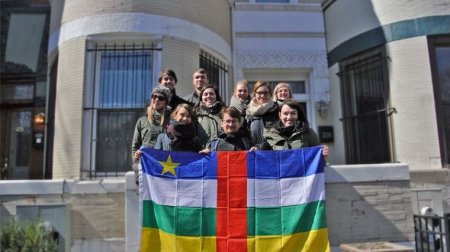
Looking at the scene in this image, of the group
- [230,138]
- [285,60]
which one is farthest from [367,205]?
[285,60]

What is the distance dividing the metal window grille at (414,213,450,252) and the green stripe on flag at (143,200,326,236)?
5.87ft

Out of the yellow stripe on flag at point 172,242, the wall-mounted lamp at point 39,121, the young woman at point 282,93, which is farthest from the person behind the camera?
the wall-mounted lamp at point 39,121

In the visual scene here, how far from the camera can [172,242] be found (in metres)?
4.52

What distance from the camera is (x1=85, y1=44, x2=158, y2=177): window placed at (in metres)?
6.96

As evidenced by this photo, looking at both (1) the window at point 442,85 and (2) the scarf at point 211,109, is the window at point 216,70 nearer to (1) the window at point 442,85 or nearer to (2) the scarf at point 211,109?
(2) the scarf at point 211,109

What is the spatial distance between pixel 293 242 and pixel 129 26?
177 inches

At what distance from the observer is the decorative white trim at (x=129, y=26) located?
725 centimetres

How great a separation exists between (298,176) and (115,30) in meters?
4.14

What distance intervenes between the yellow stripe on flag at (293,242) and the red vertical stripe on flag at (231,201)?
13 cm

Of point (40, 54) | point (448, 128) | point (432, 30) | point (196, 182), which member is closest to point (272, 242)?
point (196, 182)

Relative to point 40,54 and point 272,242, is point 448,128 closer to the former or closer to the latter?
point 272,242

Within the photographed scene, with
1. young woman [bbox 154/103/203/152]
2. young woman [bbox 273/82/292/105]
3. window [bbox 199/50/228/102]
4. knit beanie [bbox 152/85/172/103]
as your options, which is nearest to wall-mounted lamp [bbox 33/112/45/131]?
window [bbox 199/50/228/102]

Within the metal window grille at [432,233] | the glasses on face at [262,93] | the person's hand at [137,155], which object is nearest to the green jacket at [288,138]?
the glasses on face at [262,93]

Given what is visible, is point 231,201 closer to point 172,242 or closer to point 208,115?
point 172,242
